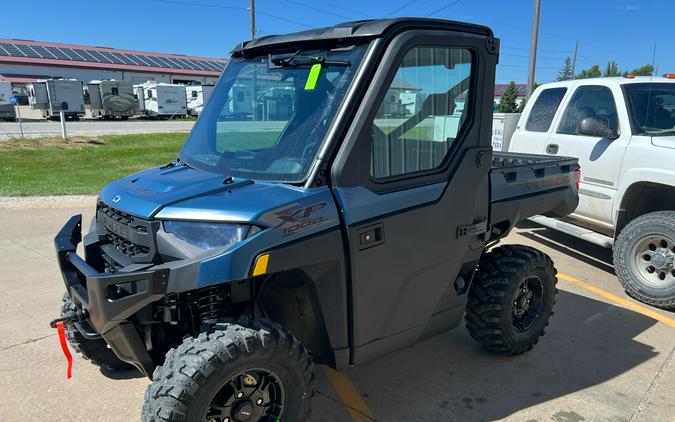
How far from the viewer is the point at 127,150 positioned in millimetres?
18359

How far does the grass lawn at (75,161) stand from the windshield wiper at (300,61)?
27.7 feet

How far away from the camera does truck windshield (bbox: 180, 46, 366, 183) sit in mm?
2691

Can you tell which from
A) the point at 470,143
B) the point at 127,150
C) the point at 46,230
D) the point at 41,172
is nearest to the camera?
the point at 470,143

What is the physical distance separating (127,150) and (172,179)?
1685 centimetres

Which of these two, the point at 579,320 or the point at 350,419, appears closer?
the point at 350,419

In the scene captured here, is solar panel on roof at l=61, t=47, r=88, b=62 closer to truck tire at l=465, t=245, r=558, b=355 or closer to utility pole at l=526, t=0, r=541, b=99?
utility pole at l=526, t=0, r=541, b=99

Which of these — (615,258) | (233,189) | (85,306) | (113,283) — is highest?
(233,189)

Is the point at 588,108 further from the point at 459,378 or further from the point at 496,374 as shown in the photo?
the point at 459,378

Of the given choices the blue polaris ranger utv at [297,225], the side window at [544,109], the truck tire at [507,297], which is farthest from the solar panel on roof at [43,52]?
the truck tire at [507,297]

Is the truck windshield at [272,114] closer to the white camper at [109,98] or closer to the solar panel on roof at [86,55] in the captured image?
the white camper at [109,98]

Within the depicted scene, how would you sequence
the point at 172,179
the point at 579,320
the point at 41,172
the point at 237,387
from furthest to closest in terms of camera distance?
the point at 41,172
the point at 579,320
the point at 172,179
the point at 237,387

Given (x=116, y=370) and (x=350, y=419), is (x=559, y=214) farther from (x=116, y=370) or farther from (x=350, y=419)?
(x=116, y=370)

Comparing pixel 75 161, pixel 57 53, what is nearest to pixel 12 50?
pixel 57 53

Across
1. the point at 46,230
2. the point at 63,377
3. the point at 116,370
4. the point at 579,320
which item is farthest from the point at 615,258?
the point at 46,230
